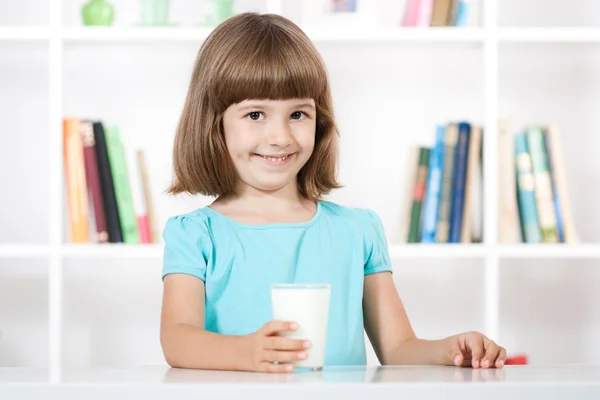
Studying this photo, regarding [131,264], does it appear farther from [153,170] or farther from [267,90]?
[267,90]

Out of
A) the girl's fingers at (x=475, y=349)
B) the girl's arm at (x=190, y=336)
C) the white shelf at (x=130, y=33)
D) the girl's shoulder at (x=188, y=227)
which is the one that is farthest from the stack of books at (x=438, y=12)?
the girl's fingers at (x=475, y=349)

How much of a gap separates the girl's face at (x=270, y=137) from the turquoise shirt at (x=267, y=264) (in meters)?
0.09

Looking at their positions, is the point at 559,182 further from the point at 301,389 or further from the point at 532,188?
the point at 301,389

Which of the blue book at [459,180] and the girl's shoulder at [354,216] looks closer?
the girl's shoulder at [354,216]

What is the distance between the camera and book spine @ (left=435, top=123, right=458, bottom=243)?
250 centimetres

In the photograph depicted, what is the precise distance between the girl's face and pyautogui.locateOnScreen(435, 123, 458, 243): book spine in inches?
45.8

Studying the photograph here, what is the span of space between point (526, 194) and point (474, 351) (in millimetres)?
1509

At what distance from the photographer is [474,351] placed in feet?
3.58

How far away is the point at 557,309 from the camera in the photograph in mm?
2947

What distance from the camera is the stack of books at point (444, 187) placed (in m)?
2.50

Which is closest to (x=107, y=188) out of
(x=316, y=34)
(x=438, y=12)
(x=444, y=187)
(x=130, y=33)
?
(x=130, y=33)

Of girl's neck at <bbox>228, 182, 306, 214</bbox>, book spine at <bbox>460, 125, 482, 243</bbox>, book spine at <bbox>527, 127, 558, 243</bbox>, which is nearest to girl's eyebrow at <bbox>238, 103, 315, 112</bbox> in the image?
girl's neck at <bbox>228, 182, 306, 214</bbox>

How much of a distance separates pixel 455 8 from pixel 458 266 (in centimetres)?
88

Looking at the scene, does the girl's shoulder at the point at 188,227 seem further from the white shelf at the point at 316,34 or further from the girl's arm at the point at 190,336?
the white shelf at the point at 316,34
